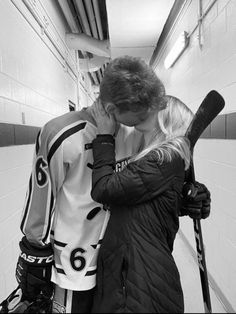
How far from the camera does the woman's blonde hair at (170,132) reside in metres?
0.68

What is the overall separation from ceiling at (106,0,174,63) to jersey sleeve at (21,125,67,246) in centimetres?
199

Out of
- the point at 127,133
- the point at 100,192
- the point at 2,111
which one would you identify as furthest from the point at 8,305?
the point at 2,111

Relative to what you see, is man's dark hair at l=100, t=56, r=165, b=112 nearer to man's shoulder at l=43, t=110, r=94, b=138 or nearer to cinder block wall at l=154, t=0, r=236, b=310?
man's shoulder at l=43, t=110, r=94, b=138

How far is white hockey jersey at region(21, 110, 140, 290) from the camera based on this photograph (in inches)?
29.4

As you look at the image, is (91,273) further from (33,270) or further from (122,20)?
(122,20)

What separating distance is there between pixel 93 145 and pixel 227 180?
1.03 meters

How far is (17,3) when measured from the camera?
173 cm

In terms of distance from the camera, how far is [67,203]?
80 cm

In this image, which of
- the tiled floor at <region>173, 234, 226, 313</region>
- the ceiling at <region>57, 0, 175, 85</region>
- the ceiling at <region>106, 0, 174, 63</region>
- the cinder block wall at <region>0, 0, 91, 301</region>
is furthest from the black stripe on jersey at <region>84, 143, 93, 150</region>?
the ceiling at <region>106, 0, 174, 63</region>

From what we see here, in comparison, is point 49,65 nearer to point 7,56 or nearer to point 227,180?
point 7,56

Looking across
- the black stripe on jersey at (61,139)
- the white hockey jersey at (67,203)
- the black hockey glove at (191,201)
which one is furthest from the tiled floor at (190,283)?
the black stripe on jersey at (61,139)

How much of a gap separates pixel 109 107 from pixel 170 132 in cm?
19

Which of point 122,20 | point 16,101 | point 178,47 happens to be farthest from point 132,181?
point 122,20

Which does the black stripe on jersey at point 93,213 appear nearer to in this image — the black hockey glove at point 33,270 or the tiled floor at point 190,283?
the black hockey glove at point 33,270
